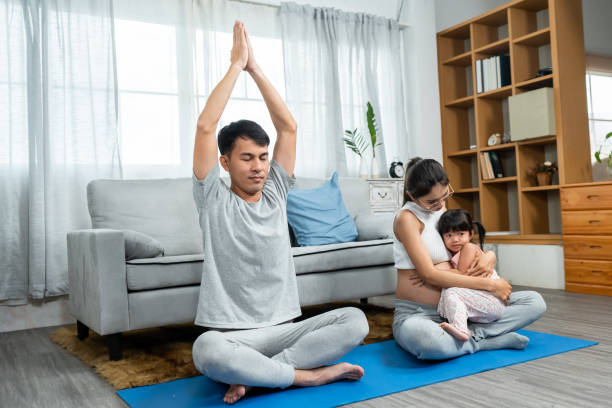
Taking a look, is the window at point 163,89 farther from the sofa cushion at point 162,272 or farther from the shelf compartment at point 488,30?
the shelf compartment at point 488,30

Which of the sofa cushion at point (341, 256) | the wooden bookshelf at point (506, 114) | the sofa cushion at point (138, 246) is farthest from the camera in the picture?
the wooden bookshelf at point (506, 114)

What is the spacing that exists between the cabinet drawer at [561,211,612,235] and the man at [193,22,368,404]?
2.37m

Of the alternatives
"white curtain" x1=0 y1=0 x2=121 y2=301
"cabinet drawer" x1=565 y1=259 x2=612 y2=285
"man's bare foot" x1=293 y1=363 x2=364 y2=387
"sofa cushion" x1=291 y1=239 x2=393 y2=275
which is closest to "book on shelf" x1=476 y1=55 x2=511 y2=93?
"cabinet drawer" x1=565 y1=259 x2=612 y2=285

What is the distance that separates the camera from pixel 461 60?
474 cm

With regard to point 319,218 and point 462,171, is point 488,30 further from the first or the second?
point 319,218

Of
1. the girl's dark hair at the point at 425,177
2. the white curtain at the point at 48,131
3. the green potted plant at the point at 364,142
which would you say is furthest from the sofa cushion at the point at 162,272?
the green potted plant at the point at 364,142

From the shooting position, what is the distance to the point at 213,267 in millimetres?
1618

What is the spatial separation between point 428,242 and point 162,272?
1.11 m

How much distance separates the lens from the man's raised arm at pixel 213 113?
161 cm

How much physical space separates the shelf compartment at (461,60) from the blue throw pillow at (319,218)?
87.3 inches

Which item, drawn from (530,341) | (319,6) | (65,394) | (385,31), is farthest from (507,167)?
(65,394)

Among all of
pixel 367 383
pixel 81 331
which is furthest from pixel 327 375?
pixel 81 331

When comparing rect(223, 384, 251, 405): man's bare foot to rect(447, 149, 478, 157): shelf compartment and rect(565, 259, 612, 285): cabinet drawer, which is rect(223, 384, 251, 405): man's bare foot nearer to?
rect(565, 259, 612, 285): cabinet drawer

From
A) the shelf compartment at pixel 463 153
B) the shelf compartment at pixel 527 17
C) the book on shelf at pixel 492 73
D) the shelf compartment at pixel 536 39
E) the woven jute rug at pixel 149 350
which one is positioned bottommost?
the woven jute rug at pixel 149 350
